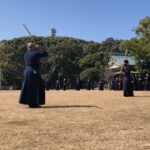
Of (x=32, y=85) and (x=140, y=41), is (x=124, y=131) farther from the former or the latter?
(x=140, y=41)

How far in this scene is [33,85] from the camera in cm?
1744

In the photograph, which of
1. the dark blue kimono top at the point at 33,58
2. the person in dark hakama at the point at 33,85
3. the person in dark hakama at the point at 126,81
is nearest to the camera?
the person in dark hakama at the point at 33,85

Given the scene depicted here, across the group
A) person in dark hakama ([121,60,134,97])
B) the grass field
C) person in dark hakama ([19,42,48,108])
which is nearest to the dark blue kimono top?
person in dark hakama ([19,42,48,108])

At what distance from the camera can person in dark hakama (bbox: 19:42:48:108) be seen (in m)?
17.4

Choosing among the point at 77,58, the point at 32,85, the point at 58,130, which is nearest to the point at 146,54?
the point at 77,58

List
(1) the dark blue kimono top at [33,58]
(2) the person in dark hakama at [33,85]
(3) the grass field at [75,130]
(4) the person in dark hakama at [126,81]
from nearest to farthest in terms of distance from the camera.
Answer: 1. (3) the grass field at [75,130]
2. (2) the person in dark hakama at [33,85]
3. (1) the dark blue kimono top at [33,58]
4. (4) the person in dark hakama at [126,81]

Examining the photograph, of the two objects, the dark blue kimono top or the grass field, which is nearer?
the grass field

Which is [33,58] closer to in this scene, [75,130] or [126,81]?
[75,130]

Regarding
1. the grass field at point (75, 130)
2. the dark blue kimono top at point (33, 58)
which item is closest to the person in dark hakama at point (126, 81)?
the dark blue kimono top at point (33, 58)

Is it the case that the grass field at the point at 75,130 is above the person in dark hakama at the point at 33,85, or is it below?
below

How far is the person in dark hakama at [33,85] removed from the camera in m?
17.4

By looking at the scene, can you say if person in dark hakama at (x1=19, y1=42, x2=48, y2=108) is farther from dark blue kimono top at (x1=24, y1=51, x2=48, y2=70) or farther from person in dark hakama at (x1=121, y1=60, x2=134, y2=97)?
person in dark hakama at (x1=121, y1=60, x2=134, y2=97)

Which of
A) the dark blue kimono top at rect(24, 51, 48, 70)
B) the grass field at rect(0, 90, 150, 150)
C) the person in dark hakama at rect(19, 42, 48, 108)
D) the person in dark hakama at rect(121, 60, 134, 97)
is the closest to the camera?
the grass field at rect(0, 90, 150, 150)

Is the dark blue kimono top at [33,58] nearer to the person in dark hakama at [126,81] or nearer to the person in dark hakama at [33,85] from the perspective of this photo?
the person in dark hakama at [33,85]
